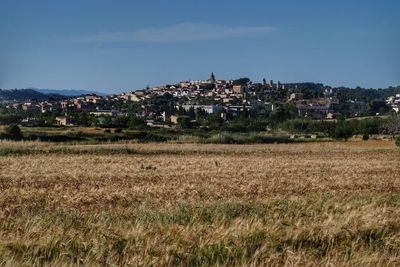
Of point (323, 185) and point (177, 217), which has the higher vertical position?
point (177, 217)

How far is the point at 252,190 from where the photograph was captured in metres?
18.7

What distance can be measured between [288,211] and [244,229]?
6.14 feet

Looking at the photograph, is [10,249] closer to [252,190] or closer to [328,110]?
[252,190]

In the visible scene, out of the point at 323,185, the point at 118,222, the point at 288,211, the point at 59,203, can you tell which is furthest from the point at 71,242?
the point at 323,185

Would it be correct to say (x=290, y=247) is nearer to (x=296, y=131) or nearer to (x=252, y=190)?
(x=252, y=190)

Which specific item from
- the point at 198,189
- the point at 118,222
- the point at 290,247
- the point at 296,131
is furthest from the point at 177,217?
the point at 296,131

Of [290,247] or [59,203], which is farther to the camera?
[59,203]

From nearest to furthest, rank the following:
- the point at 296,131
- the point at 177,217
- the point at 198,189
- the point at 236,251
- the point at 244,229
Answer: the point at 236,251 < the point at 244,229 < the point at 177,217 < the point at 198,189 < the point at 296,131

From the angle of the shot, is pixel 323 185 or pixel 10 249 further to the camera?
pixel 323 185

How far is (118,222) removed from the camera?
24.7 ft

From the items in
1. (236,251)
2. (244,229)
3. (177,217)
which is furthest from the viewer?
(177,217)

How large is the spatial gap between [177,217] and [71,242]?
2.27m

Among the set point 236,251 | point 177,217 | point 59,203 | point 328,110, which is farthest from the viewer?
point 328,110

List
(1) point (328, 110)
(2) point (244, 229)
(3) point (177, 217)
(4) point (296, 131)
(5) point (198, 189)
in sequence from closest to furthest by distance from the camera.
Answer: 1. (2) point (244, 229)
2. (3) point (177, 217)
3. (5) point (198, 189)
4. (4) point (296, 131)
5. (1) point (328, 110)
